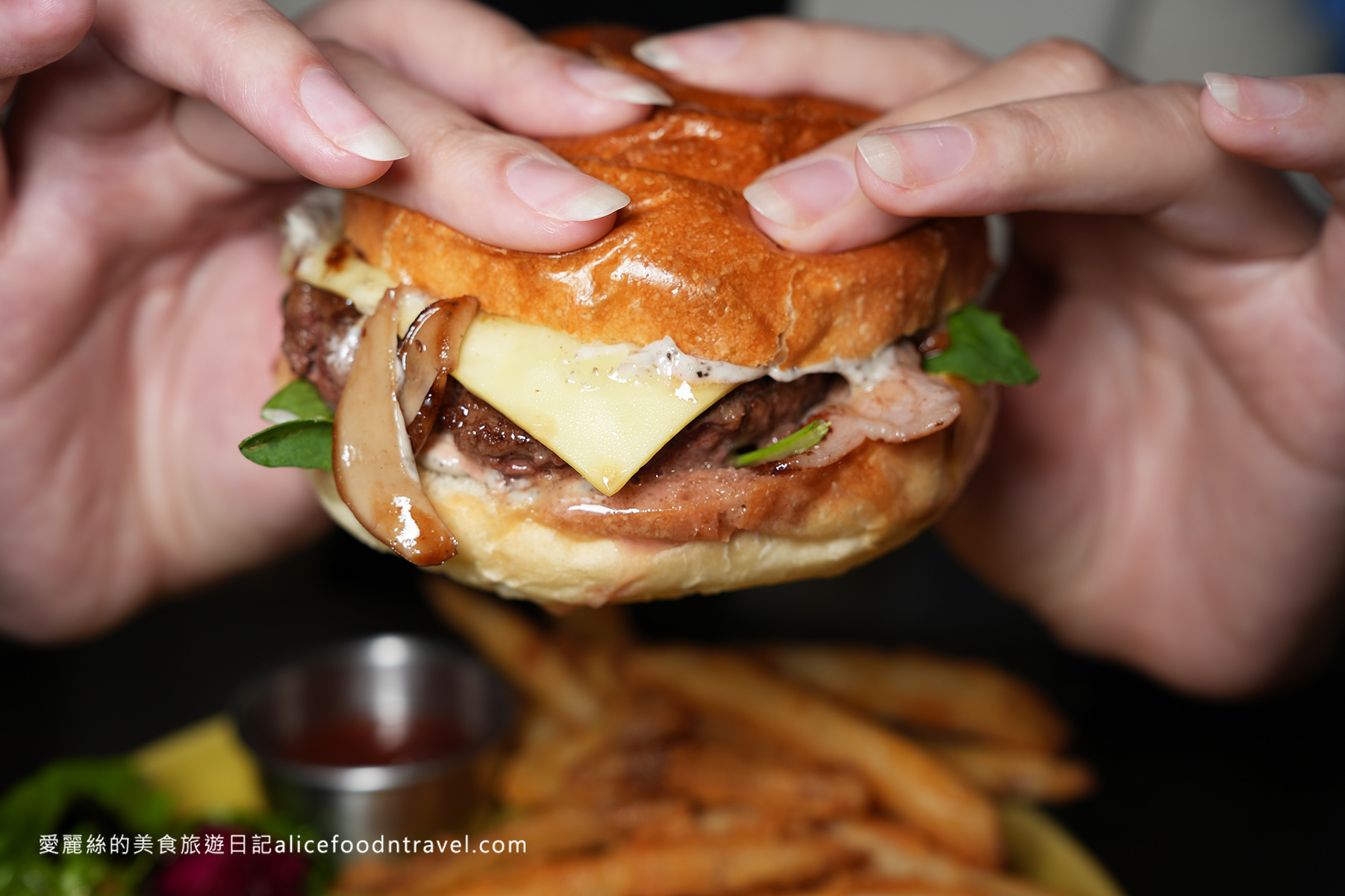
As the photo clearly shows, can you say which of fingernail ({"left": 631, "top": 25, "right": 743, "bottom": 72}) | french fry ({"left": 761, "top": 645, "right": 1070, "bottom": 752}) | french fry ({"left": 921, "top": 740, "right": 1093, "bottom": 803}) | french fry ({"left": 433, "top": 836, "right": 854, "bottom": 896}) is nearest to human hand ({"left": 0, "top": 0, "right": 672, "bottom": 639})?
fingernail ({"left": 631, "top": 25, "right": 743, "bottom": 72})

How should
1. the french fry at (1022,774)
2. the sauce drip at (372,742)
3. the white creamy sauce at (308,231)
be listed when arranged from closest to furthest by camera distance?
the white creamy sauce at (308,231) < the french fry at (1022,774) < the sauce drip at (372,742)

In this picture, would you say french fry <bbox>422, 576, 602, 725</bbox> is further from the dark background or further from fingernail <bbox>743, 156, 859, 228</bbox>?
fingernail <bbox>743, 156, 859, 228</bbox>

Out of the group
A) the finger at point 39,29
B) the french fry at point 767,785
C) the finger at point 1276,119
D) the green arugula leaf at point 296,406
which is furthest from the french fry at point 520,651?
the finger at point 1276,119

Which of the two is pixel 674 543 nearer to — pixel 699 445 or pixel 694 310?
pixel 699 445

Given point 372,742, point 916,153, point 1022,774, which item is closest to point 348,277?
point 916,153

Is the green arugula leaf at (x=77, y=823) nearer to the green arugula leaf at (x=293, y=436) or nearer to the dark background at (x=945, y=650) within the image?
the dark background at (x=945, y=650)
